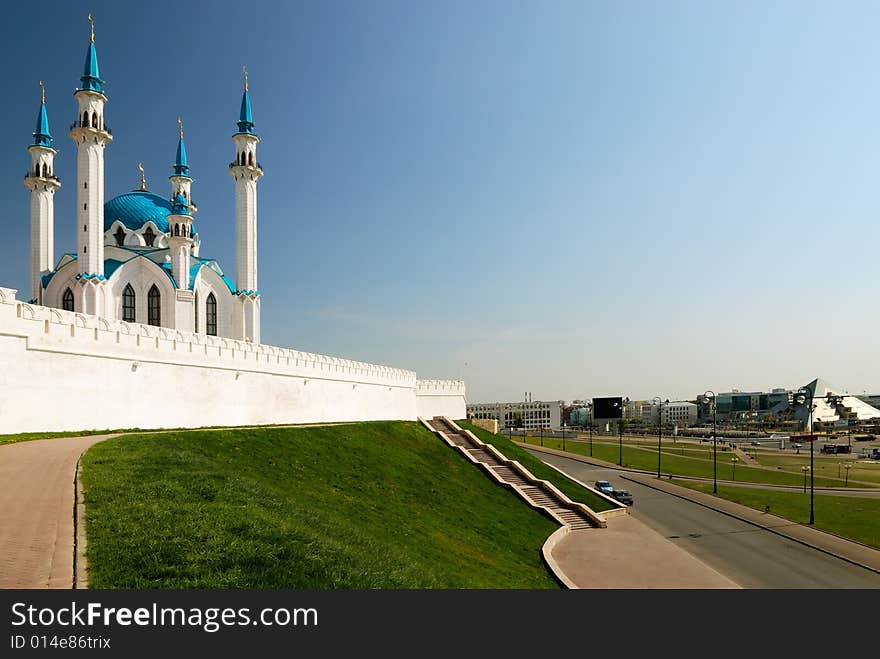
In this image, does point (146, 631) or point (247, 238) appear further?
point (247, 238)

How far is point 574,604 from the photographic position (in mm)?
6898

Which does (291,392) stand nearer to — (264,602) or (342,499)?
(342,499)

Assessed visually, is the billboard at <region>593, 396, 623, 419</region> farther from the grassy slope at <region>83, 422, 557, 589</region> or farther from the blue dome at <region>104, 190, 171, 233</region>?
the blue dome at <region>104, 190, 171, 233</region>

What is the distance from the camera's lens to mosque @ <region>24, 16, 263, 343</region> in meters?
42.6

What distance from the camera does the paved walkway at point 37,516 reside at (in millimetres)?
7266

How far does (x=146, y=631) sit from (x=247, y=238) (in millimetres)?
48853

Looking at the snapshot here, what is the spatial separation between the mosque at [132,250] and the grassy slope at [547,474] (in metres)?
23.3

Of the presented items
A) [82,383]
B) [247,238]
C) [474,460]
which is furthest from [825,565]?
[247,238]

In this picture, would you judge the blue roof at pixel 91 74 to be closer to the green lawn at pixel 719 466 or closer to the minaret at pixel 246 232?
the minaret at pixel 246 232

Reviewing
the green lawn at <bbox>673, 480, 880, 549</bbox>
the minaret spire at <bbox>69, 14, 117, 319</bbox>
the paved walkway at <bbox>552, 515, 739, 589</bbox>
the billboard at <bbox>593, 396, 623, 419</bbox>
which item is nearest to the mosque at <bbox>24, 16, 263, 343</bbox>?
the minaret spire at <bbox>69, 14, 117, 319</bbox>

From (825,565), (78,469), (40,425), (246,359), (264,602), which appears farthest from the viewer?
(246,359)

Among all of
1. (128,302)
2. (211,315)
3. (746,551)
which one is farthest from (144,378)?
(211,315)

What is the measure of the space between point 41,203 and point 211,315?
15488 millimetres

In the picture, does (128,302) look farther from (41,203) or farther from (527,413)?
(527,413)
